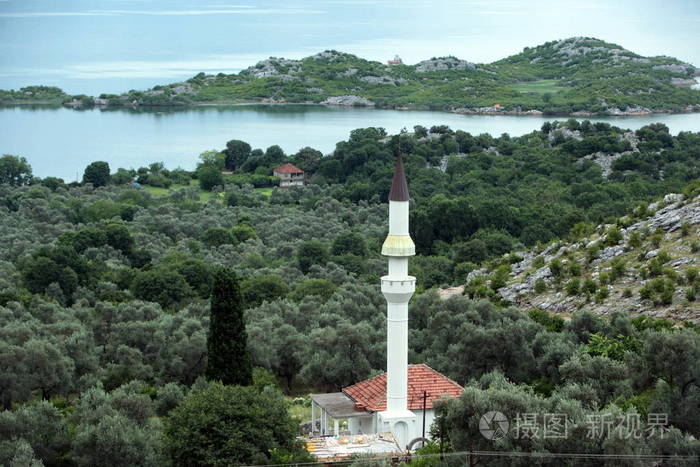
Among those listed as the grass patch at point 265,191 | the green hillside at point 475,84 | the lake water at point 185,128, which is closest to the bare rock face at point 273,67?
the green hillside at point 475,84

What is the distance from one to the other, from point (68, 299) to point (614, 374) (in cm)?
2363

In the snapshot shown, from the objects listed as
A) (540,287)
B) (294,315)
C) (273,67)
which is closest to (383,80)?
(273,67)

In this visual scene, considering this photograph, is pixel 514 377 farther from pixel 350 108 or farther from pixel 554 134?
pixel 350 108

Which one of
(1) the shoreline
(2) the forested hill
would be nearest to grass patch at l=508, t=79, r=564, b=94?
(2) the forested hill

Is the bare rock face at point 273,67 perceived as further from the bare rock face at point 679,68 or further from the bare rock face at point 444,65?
the bare rock face at point 679,68

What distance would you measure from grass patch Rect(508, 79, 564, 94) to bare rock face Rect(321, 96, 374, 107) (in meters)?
19.6

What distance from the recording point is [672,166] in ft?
216

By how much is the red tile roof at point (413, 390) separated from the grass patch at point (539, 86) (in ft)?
409

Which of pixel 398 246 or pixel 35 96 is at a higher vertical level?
pixel 398 246

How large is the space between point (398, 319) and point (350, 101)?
129 m

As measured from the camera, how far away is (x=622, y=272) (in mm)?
27438

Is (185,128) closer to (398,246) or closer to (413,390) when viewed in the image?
(413,390)

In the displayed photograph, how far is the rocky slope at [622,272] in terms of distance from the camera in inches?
992

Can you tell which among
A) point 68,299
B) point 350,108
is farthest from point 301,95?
point 68,299
